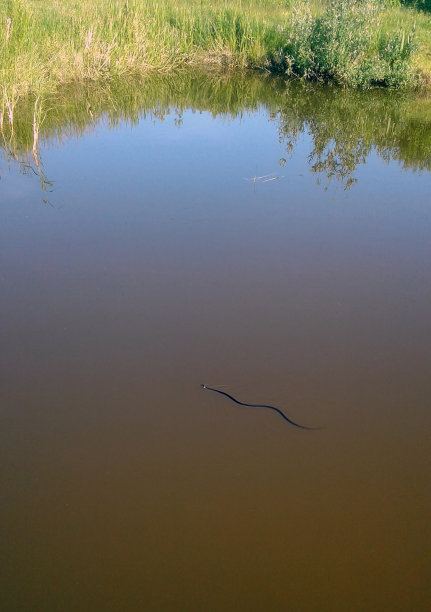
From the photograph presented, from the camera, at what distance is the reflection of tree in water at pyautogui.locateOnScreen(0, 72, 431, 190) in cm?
589

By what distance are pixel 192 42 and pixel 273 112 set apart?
3012mm

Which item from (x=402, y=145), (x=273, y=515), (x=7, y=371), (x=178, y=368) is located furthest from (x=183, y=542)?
(x=402, y=145)

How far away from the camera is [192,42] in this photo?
949 centimetres

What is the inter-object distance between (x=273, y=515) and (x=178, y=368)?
910 millimetres

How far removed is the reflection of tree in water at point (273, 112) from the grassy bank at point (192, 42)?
25 cm

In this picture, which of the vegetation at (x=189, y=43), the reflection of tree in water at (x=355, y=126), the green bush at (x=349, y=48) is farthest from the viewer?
the green bush at (x=349, y=48)

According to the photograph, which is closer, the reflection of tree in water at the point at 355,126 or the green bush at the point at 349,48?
the reflection of tree in water at the point at 355,126

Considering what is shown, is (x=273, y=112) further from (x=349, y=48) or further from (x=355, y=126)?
(x=349, y=48)

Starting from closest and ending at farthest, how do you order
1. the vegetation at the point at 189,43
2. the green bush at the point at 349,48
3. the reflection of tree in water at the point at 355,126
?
the reflection of tree in water at the point at 355,126, the vegetation at the point at 189,43, the green bush at the point at 349,48

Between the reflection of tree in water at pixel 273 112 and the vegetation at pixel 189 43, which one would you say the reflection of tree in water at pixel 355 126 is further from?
the vegetation at pixel 189 43

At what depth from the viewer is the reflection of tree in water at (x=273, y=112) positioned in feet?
19.3

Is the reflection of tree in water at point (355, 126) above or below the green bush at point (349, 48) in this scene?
below

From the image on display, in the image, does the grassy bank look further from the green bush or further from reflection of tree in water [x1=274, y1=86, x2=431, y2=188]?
reflection of tree in water [x1=274, y1=86, x2=431, y2=188]

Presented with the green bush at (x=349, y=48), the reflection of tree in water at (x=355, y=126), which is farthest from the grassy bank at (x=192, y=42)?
the reflection of tree in water at (x=355, y=126)
